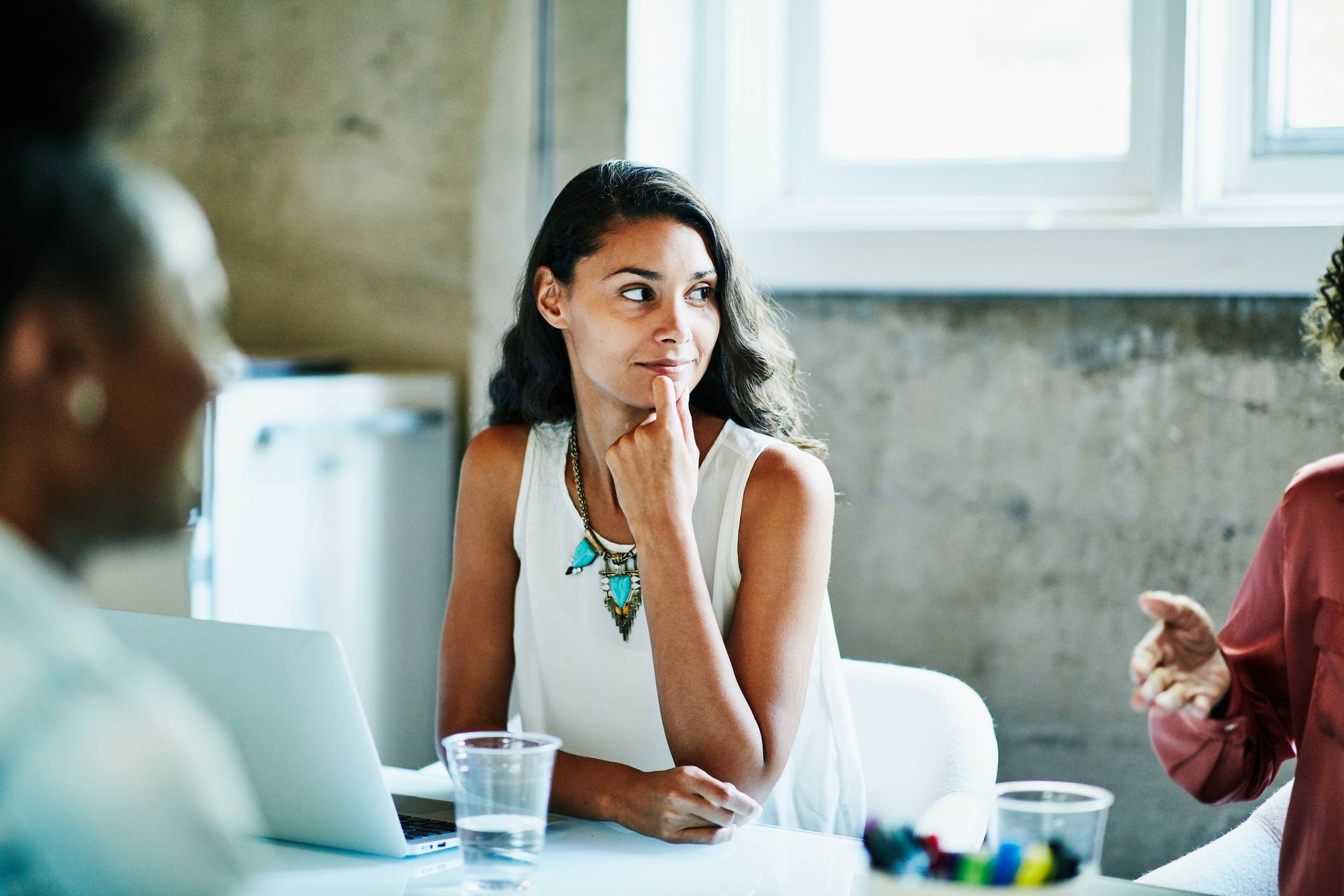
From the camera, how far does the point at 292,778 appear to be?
0.93 meters

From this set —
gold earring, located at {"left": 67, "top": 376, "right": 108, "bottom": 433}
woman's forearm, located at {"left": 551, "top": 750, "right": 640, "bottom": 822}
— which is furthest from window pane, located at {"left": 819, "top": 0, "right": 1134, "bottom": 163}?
gold earring, located at {"left": 67, "top": 376, "right": 108, "bottom": 433}

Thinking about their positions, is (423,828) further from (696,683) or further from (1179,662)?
(1179,662)

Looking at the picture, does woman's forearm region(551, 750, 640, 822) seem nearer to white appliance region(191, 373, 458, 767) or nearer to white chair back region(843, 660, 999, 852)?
white chair back region(843, 660, 999, 852)

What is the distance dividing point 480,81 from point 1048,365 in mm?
1089

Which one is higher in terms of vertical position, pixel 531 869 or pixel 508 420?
pixel 508 420

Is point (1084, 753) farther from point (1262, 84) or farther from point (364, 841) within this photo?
point (364, 841)

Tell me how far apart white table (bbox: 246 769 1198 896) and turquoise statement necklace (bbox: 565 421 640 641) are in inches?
14.2

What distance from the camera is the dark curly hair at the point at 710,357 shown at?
1401 mm

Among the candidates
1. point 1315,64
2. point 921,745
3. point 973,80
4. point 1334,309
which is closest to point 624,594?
point 921,745

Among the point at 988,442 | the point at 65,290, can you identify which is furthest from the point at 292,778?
the point at 988,442

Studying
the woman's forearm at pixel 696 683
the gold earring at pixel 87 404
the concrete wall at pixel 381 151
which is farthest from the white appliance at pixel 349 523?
the gold earring at pixel 87 404

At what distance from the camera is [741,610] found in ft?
4.23

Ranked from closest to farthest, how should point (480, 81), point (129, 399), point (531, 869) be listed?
point (129, 399) → point (531, 869) → point (480, 81)

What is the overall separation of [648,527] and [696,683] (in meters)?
0.17
